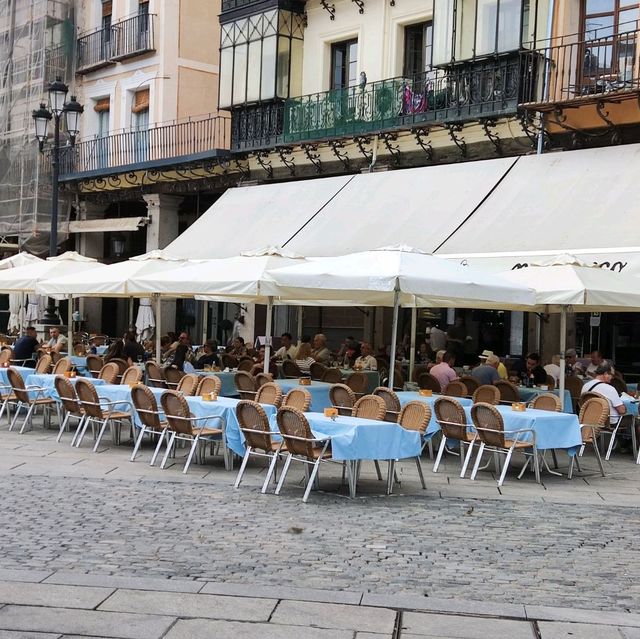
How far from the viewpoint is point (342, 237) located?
19516mm

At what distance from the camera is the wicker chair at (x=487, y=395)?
1282 centimetres

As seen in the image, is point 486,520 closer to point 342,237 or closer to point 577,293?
point 577,293

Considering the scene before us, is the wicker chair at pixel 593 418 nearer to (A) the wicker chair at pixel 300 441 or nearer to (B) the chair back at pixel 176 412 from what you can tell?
(A) the wicker chair at pixel 300 441

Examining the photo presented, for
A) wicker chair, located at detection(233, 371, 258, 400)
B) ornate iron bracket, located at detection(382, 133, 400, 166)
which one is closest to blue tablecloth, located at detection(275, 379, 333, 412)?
wicker chair, located at detection(233, 371, 258, 400)


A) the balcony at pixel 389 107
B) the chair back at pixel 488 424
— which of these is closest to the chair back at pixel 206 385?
the chair back at pixel 488 424

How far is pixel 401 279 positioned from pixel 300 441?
3.01 meters

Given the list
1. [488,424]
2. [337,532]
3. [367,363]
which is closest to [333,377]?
[367,363]

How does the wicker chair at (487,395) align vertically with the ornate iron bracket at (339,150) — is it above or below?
below

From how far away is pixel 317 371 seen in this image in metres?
17.1

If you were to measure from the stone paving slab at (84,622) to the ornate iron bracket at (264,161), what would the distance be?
19250 mm

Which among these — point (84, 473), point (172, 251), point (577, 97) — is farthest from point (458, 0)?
point (84, 473)

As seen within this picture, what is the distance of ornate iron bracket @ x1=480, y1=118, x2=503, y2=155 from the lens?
19.1 meters

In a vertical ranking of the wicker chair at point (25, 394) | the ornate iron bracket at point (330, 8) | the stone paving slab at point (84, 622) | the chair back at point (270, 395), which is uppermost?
the ornate iron bracket at point (330, 8)

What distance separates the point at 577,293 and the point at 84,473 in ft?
20.8
